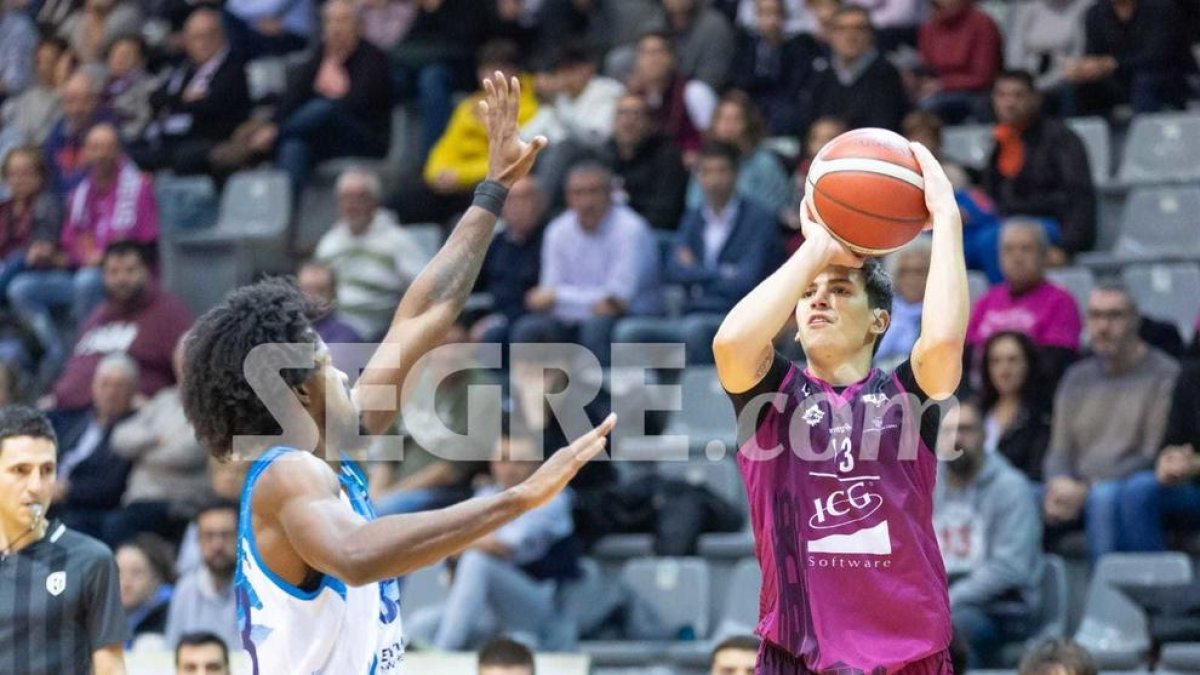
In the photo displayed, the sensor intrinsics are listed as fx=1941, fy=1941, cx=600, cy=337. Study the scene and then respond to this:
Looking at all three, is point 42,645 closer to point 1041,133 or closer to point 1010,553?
point 1010,553

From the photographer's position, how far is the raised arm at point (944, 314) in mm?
5004

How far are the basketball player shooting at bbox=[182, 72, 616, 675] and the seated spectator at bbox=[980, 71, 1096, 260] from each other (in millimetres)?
6721

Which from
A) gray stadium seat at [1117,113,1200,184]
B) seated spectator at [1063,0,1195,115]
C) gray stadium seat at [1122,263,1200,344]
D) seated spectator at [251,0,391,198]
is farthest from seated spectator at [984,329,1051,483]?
seated spectator at [251,0,391,198]

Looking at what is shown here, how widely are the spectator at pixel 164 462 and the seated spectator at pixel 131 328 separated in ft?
2.07

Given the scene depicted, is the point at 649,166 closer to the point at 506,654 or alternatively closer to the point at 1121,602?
the point at 1121,602

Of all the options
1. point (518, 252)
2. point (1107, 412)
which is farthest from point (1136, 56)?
point (518, 252)

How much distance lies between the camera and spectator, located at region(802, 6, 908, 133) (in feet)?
38.2

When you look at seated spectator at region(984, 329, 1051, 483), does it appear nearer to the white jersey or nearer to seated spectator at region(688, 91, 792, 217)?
seated spectator at region(688, 91, 792, 217)

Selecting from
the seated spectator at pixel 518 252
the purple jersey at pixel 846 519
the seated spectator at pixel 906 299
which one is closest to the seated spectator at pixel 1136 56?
the seated spectator at pixel 906 299

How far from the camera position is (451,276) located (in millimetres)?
5684

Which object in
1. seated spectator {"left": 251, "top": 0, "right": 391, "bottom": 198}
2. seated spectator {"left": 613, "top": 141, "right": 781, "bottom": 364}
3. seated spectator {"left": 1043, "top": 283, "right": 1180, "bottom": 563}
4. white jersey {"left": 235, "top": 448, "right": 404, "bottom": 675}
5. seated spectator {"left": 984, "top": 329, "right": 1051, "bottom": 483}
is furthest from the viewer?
seated spectator {"left": 251, "top": 0, "right": 391, "bottom": 198}

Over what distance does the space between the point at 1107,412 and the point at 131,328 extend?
20.0ft

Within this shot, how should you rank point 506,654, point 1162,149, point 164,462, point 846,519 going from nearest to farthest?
point 846,519 → point 506,654 → point 1162,149 → point 164,462

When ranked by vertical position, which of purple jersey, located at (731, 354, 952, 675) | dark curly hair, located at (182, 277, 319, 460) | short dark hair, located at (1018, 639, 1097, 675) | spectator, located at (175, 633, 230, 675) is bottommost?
spectator, located at (175, 633, 230, 675)
